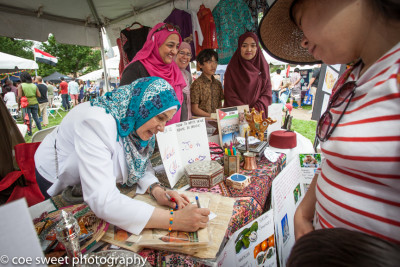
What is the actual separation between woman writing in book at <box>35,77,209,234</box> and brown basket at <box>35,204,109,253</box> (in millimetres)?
45

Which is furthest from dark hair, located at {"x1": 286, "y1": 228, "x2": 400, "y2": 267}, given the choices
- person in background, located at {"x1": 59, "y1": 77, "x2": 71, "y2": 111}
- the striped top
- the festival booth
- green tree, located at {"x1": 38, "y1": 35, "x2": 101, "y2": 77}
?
green tree, located at {"x1": 38, "y1": 35, "x2": 101, "y2": 77}

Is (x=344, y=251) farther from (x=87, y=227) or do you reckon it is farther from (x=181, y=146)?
(x=181, y=146)

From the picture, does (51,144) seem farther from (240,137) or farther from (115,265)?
(240,137)

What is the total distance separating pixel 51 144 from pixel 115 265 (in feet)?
3.18

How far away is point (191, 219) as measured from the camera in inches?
34.8

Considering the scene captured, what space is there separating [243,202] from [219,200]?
144 mm

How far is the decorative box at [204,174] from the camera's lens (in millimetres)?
1263

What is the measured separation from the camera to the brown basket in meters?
0.80

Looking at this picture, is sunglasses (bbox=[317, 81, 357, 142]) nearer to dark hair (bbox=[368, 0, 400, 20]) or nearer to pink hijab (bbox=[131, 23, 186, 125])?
dark hair (bbox=[368, 0, 400, 20])

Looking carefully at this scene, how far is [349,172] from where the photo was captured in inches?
22.9

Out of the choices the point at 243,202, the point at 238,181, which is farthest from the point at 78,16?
the point at 243,202

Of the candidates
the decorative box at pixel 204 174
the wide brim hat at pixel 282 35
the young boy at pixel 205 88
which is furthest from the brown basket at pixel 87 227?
the young boy at pixel 205 88

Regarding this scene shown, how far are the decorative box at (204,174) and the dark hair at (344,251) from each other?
0.86 m

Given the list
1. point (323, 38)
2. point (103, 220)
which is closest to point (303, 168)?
point (323, 38)
